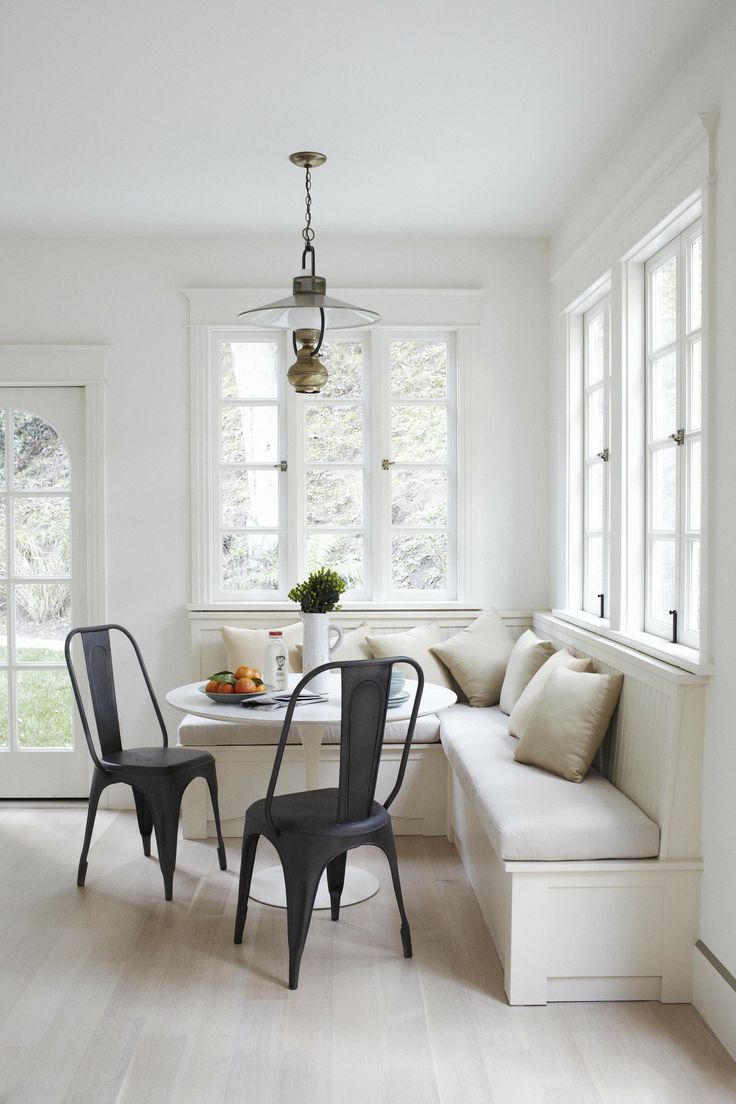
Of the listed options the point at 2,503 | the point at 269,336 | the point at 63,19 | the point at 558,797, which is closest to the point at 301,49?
the point at 63,19

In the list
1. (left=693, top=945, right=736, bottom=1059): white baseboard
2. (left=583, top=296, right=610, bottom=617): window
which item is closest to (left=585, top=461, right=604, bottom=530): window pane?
(left=583, top=296, right=610, bottom=617): window

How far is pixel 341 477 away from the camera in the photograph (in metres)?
4.79

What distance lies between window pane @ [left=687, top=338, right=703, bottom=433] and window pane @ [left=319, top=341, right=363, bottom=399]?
2.13m

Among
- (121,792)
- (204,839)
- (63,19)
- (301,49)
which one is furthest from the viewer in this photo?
(121,792)

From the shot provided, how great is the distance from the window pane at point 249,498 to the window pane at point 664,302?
2.11m

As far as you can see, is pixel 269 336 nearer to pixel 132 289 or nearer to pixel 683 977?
pixel 132 289

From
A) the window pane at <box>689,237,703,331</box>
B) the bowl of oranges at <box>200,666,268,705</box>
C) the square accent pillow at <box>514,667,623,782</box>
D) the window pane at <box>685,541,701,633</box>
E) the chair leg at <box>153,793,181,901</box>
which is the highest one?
the window pane at <box>689,237,703,331</box>

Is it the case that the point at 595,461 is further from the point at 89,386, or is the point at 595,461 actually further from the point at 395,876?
the point at 89,386

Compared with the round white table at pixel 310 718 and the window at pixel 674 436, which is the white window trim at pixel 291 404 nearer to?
the round white table at pixel 310 718

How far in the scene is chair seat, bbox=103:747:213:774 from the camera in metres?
3.45

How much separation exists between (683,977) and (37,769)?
325 centimetres

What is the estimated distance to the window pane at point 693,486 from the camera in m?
2.92

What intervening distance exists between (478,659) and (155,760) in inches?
61.7

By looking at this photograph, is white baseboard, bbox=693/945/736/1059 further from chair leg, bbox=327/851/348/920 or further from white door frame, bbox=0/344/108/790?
white door frame, bbox=0/344/108/790
